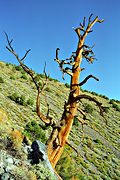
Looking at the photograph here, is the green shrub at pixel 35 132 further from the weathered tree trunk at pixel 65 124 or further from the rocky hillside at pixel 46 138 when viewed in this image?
the weathered tree trunk at pixel 65 124

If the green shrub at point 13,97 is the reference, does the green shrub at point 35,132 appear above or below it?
below

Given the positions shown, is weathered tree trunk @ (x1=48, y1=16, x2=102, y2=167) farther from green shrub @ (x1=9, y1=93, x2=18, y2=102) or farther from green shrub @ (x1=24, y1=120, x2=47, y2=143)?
green shrub @ (x1=9, y1=93, x2=18, y2=102)

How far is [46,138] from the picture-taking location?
26.1m

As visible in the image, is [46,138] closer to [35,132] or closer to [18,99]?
[35,132]

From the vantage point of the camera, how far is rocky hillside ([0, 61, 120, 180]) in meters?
10.3

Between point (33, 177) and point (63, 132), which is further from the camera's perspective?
point (63, 132)

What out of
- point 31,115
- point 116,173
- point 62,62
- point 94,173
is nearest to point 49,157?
point 62,62

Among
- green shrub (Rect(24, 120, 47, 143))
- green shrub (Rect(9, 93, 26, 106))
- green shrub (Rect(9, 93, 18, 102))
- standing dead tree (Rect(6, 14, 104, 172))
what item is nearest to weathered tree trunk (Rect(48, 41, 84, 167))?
standing dead tree (Rect(6, 14, 104, 172))

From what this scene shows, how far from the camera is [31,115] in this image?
3203 cm

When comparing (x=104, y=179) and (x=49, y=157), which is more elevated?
(x=104, y=179)

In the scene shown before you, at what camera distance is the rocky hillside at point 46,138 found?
404 inches

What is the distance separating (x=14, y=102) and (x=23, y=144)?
22113 millimetres

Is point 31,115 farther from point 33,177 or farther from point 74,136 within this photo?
point 33,177

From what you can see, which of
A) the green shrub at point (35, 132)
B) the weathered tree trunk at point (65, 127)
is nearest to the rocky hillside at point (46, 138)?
the green shrub at point (35, 132)
